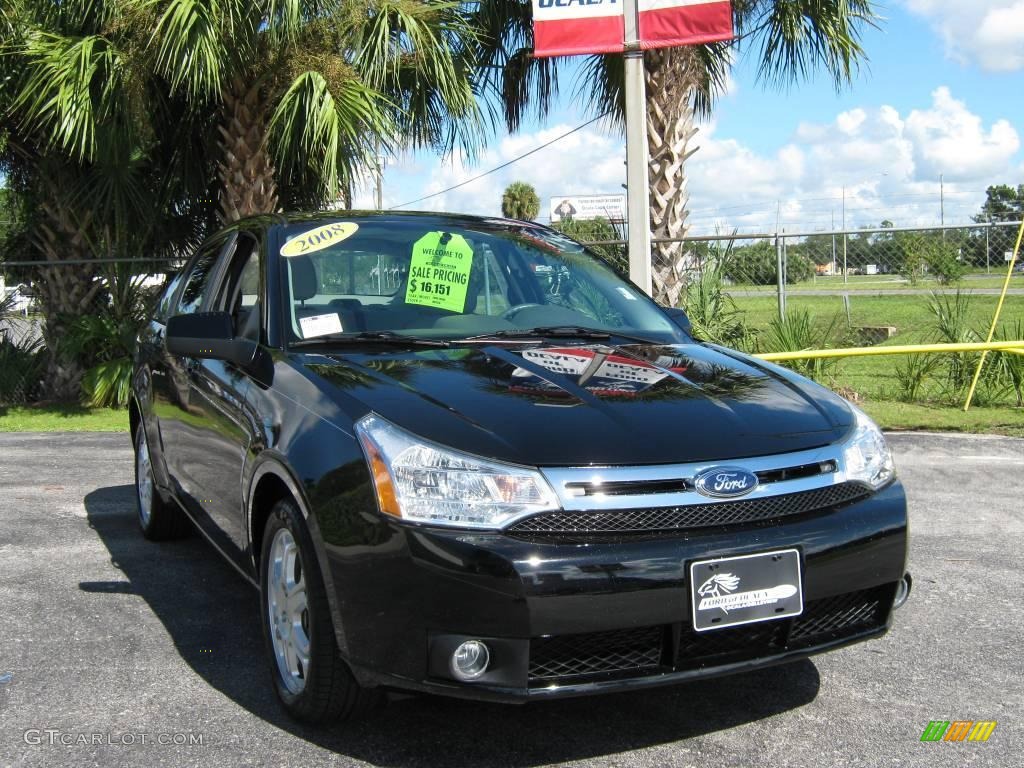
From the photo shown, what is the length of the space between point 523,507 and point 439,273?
64.2 inches

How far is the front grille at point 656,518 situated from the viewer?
265 centimetres

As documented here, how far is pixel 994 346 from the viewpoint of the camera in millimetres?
8750

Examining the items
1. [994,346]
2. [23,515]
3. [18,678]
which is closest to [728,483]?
[18,678]

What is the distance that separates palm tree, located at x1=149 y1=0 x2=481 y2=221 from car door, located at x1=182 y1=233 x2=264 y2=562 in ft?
17.0

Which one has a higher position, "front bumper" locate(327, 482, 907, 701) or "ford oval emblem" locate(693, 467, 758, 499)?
"ford oval emblem" locate(693, 467, 758, 499)

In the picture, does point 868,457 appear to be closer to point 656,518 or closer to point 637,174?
point 656,518

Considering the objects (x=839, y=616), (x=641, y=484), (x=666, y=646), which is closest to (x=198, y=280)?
(x=641, y=484)

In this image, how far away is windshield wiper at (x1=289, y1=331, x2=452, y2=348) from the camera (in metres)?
3.61

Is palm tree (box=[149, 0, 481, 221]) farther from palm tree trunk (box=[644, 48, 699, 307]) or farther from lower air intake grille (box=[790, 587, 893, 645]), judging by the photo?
lower air intake grille (box=[790, 587, 893, 645])

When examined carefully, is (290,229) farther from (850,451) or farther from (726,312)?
(726,312)

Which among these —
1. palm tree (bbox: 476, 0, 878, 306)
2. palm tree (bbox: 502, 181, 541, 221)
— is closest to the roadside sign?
palm tree (bbox: 502, 181, 541, 221)

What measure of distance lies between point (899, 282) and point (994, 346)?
2.34m

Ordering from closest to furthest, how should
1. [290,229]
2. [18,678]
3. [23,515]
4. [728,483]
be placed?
[728,483] → [18,678] → [290,229] → [23,515]

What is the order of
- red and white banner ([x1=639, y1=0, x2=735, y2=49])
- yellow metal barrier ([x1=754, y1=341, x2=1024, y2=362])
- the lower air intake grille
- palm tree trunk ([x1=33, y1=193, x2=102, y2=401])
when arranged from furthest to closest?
palm tree trunk ([x1=33, y1=193, x2=102, y2=401]) < yellow metal barrier ([x1=754, y1=341, x2=1024, y2=362]) < red and white banner ([x1=639, y1=0, x2=735, y2=49]) < the lower air intake grille
